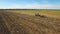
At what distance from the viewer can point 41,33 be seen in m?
11.9

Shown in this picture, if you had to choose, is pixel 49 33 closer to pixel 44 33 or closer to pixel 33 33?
pixel 44 33

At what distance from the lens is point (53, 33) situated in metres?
12.0

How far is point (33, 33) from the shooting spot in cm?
1175

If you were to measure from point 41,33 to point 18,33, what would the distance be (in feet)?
5.58

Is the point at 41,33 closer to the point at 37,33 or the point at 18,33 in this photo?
the point at 37,33

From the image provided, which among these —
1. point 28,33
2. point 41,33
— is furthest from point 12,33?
point 41,33

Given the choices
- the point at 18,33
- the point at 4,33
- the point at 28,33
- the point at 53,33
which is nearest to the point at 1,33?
the point at 4,33

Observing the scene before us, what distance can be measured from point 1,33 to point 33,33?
2337mm

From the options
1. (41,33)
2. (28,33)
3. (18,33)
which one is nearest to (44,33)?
(41,33)

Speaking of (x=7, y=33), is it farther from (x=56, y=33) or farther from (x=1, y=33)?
(x=56, y=33)

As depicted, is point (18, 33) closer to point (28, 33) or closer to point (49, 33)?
point (28, 33)

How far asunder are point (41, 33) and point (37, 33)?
315mm

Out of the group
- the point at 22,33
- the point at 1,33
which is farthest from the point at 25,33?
the point at 1,33

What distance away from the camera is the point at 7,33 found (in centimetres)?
1156
